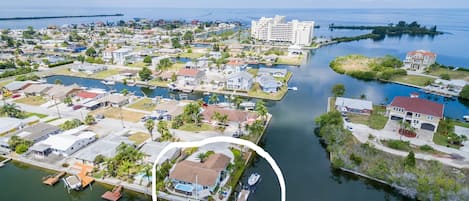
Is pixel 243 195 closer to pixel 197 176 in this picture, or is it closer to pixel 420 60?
pixel 197 176

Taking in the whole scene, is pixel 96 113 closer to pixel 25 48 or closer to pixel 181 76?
pixel 181 76

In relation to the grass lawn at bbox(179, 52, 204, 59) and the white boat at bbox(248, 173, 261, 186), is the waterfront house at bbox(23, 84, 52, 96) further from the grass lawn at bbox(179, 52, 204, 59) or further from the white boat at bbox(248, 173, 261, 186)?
the grass lawn at bbox(179, 52, 204, 59)

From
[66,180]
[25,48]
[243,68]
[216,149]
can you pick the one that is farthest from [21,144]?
[25,48]

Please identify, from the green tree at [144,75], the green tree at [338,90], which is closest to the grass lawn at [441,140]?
the green tree at [338,90]

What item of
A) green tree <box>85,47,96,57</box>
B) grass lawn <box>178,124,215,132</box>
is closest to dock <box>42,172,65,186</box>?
grass lawn <box>178,124,215,132</box>

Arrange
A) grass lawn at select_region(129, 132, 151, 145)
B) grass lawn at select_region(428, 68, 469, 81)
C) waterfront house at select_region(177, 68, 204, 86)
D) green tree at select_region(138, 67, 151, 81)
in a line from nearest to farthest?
grass lawn at select_region(129, 132, 151, 145)
waterfront house at select_region(177, 68, 204, 86)
green tree at select_region(138, 67, 151, 81)
grass lawn at select_region(428, 68, 469, 81)

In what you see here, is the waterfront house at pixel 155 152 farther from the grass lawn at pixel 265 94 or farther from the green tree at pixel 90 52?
the green tree at pixel 90 52

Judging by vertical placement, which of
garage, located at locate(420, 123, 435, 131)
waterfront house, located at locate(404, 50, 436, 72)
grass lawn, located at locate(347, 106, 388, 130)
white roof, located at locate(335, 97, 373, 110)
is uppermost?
waterfront house, located at locate(404, 50, 436, 72)
